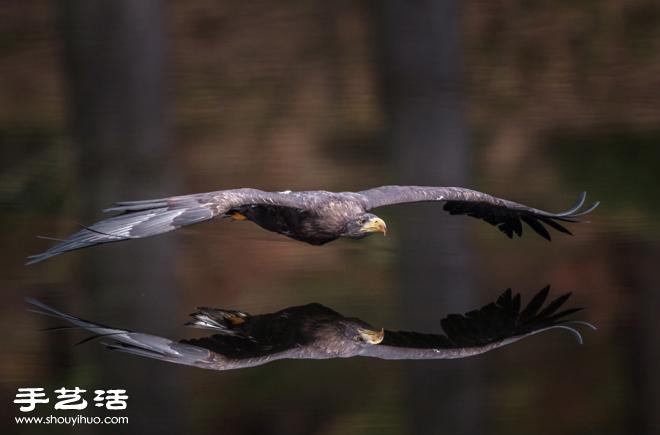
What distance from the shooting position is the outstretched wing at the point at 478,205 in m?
4.13

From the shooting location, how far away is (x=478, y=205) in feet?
15.1

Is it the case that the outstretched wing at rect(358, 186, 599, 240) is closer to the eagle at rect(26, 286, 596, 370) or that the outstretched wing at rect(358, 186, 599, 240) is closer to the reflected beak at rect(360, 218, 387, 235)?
the reflected beak at rect(360, 218, 387, 235)

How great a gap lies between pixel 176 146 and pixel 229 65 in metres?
4.50

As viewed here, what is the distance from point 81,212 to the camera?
4512 mm

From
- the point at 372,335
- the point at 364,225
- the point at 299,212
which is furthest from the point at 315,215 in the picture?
the point at 372,335

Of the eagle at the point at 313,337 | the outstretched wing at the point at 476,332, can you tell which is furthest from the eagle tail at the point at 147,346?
the outstretched wing at the point at 476,332

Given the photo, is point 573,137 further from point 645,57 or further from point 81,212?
point 81,212

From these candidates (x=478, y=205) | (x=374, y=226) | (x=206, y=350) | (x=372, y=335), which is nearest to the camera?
(x=206, y=350)

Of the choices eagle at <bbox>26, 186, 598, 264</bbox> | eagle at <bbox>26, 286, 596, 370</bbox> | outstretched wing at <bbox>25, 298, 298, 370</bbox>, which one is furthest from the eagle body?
outstretched wing at <bbox>25, 298, 298, 370</bbox>

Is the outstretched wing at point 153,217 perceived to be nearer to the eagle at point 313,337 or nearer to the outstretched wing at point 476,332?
the eagle at point 313,337

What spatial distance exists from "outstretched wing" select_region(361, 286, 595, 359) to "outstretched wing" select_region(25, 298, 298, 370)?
0.48 meters

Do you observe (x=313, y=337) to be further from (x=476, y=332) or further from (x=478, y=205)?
(x=478, y=205)

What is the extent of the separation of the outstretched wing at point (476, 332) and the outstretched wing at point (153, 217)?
37.2 inches

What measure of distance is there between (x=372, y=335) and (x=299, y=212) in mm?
929
